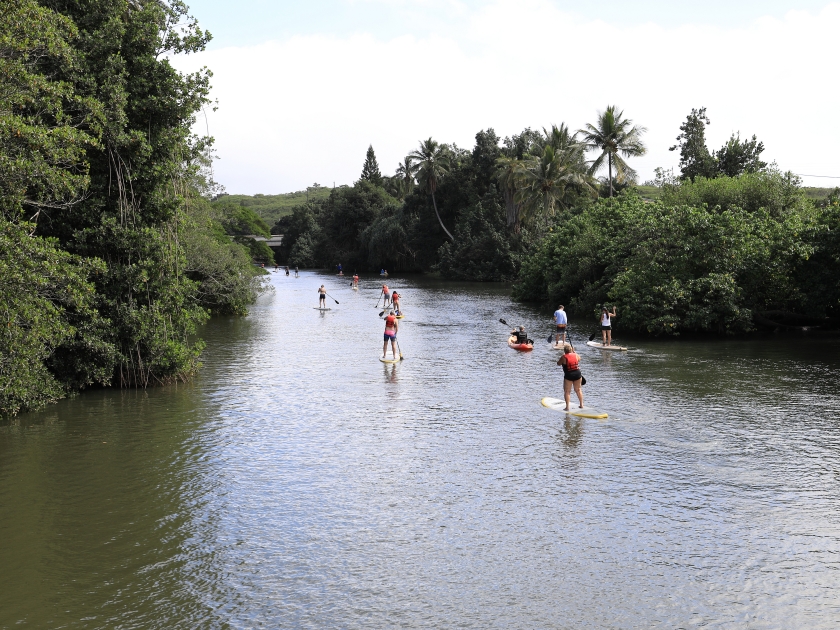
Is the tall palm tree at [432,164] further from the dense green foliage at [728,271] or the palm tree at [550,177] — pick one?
the dense green foliage at [728,271]

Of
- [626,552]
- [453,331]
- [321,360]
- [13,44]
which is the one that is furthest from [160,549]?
[453,331]

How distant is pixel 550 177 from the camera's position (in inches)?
2494

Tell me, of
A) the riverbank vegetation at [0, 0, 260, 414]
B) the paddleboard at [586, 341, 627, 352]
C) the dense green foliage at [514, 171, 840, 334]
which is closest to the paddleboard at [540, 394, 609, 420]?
the paddleboard at [586, 341, 627, 352]

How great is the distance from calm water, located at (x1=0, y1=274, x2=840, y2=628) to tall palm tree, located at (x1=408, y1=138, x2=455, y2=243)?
232 ft

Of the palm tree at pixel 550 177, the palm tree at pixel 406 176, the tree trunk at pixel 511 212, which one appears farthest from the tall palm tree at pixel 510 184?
the palm tree at pixel 406 176

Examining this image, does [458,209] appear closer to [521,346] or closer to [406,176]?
[406,176]

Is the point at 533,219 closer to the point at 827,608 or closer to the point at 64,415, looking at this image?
the point at 64,415

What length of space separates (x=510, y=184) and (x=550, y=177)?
33.3ft

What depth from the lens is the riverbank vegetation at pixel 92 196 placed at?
1501 cm

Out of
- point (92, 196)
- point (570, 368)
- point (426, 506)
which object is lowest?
point (426, 506)

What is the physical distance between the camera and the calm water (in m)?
8.37

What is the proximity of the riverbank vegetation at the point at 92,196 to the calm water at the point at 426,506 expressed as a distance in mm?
1270

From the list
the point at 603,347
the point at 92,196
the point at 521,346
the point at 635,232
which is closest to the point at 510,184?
the point at 635,232

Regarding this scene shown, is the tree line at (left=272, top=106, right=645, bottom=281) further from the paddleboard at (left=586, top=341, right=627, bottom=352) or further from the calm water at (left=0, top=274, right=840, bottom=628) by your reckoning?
the calm water at (left=0, top=274, right=840, bottom=628)
